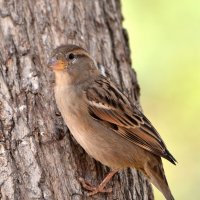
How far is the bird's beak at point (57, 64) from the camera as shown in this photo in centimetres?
517

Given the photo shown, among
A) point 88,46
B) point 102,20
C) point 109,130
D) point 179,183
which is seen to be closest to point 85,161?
point 109,130

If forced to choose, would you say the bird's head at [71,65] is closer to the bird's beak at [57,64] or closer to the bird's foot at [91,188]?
the bird's beak at [57,64]

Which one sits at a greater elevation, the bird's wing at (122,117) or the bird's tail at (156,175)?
the bird's wing at (122,117)

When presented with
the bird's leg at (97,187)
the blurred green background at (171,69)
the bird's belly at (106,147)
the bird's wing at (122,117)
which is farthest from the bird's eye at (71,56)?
the blurred green background at (171,69)

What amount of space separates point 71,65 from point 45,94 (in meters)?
0.31

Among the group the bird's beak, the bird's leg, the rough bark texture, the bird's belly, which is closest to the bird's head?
the bird's beak

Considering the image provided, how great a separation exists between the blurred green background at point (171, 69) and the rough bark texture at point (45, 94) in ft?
4.90

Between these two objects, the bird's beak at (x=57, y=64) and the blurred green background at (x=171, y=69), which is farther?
the blurred green background at (x=171, y=69)

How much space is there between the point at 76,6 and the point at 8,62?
1.02m

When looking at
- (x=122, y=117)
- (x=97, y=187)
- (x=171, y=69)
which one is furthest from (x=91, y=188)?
(x=171, y=69)

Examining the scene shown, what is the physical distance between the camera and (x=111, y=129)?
16.6 feet

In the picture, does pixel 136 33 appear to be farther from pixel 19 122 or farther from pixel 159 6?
pixel 19 122

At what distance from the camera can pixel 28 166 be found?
4633 mm

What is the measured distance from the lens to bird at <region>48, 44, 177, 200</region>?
4.99 metres
